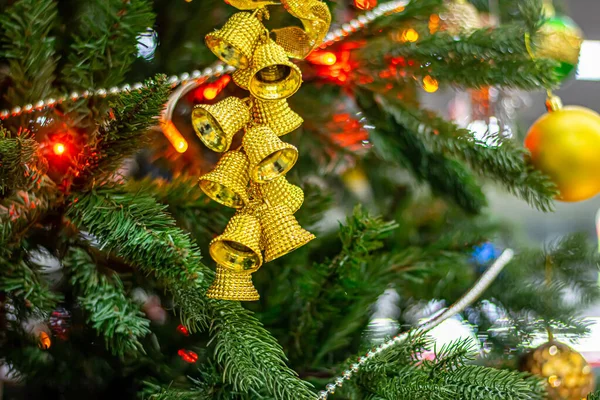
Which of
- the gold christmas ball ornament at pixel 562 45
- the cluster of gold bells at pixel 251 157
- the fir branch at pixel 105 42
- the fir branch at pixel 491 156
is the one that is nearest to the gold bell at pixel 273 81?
the cluster of gold bells at pixel 251 157

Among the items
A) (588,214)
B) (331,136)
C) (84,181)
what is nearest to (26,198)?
(84,181)

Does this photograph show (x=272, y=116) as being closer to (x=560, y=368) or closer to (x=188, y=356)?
(x=188, y=356)

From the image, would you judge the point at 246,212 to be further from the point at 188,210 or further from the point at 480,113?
the point at 480,113

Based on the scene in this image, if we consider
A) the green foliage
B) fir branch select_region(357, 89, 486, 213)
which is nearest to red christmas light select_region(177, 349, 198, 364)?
the green foliage

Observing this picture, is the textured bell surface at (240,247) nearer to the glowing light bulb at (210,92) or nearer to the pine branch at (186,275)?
the pine branch at (186,275)

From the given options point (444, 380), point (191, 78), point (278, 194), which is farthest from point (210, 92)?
point (444, 380)

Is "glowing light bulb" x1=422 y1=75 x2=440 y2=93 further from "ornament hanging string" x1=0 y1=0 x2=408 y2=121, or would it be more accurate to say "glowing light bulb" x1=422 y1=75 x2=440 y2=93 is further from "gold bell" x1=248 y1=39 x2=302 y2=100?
"gold bell" x1=248 y1=39 x2=302 y2=100
